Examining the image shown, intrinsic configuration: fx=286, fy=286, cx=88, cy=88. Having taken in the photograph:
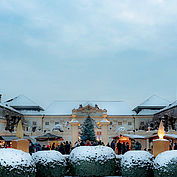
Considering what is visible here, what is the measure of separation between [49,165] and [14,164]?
2.00 m

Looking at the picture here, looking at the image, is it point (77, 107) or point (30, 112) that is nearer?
point (30, 112)

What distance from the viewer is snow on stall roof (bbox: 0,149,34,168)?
7477mm

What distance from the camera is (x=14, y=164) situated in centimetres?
750

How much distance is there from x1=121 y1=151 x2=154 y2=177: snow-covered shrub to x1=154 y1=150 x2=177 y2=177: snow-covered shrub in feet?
2.68

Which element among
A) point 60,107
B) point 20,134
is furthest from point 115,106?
point 20,134

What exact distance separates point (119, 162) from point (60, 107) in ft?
215

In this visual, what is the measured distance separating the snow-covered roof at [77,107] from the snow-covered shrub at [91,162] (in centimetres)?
Result: 6211

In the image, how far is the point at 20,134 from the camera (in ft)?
67.5

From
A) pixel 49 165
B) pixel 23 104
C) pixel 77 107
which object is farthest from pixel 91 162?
pixel 23 104

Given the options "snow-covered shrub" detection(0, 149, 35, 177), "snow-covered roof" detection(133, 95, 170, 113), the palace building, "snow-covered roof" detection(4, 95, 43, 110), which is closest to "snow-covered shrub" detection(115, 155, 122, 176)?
"snow-covered shrub" detection(0, 149, 35, 177)

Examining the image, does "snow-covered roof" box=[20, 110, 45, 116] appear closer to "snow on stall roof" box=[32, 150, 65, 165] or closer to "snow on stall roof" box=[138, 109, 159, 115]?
"snow on stall roof" box=[138, 109, 159, 115]

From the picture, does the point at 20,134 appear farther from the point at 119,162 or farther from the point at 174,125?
the point at 174,125

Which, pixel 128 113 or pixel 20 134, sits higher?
pixel 128 113

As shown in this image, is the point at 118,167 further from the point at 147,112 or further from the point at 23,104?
the point at 23,104
